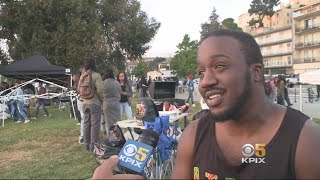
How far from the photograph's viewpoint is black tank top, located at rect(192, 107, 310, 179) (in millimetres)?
1354

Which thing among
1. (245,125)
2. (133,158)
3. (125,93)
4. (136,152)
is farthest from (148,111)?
(245,125)

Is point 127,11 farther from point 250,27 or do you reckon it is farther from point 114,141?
point 250,27

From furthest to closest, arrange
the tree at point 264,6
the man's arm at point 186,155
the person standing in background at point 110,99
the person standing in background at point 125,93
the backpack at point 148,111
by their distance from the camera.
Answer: the tree at point 264,6, the person standing in background at point 125,93, the person standing in background at point 110,99, the backpack at point 148,111, the man's arm at point 186,155

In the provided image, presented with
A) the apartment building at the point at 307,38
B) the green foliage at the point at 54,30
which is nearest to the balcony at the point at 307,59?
the apartment building at the point at 307,38

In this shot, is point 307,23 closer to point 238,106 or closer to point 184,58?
point 184,58

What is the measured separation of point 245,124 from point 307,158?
247mm

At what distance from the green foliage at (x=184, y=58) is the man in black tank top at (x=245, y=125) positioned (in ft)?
168

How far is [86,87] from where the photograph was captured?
7672mm

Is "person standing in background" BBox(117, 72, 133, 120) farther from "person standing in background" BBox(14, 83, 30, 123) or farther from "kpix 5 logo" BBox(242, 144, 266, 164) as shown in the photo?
"kpix 5 logo" BBox(242, 144, 266, 164)

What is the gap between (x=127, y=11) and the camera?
2912cm

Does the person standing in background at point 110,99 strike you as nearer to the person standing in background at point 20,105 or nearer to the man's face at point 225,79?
the person standing in background at point 20,105

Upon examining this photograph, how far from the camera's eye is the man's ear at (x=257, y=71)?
1424mm

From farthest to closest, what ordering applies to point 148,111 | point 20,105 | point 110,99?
point 20,105 < point 110,99 < point 148,111

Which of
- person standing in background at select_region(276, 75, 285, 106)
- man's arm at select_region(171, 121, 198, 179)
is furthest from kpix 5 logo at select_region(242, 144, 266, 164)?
person standing in background at select_region(276, 75, 285, 106)
